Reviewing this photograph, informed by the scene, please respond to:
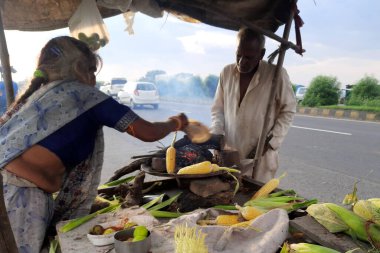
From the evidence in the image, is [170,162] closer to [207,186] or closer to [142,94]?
[207,186]

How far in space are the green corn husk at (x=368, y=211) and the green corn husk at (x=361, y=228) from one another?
0.12 ft

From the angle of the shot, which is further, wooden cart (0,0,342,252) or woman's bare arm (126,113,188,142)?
wooden cart (0,0,342,252)

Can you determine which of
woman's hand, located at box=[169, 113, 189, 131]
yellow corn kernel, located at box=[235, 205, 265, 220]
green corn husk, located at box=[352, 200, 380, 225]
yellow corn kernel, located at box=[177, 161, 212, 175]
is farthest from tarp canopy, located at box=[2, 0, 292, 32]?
green corn husk, located at box=[352, 200, 380, 225]

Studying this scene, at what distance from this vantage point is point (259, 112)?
3.33 m

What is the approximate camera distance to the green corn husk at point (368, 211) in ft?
4.85

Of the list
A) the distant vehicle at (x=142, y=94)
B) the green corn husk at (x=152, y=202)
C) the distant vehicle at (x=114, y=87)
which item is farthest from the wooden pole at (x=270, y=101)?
the distant vehicle at (x=114, y=87)

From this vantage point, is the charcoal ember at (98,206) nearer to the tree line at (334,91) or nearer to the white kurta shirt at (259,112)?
the white kurta shirt at (259,112)

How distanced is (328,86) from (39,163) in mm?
18796

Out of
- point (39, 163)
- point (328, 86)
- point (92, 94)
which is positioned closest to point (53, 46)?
point (92, 94)

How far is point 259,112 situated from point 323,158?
5087mm

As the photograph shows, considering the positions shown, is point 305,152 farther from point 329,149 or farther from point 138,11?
point 138,11

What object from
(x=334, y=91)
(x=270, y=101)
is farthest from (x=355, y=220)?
(x=334, y=91)

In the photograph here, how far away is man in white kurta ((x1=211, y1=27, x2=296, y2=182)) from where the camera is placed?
10.8 ft

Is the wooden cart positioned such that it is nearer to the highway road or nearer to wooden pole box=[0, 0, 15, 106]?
wooden pole box=[0, 0, 15, 106]
